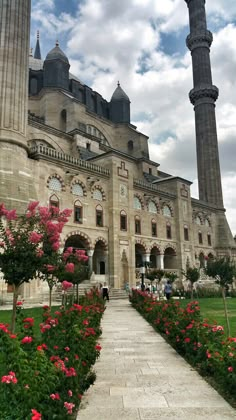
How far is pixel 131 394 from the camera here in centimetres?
453

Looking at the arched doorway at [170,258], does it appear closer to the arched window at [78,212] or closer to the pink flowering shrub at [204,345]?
the arched window at [78,212]

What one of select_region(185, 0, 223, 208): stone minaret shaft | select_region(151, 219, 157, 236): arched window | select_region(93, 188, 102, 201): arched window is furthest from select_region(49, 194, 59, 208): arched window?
select_region(185, 0, 223, 208): stone minaret shaft

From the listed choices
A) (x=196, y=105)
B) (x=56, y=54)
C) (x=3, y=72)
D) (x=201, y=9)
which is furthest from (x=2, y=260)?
(x=201, y=9)

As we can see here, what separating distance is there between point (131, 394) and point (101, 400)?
456 mm

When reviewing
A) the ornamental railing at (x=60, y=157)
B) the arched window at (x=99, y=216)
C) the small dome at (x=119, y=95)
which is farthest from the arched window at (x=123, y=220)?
the small dome at (x=119, y=95)

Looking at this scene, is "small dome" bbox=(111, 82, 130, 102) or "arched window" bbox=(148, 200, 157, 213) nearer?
"arched window" bbox=(148, 200, 157, 213)

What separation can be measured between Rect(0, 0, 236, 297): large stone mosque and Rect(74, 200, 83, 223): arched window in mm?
80

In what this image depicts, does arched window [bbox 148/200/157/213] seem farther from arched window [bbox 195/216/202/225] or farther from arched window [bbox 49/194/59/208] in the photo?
arched window [bbox 49/194/59/208]

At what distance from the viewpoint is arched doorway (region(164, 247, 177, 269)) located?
1377 inches

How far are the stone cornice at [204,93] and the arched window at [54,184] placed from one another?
98.6 ft

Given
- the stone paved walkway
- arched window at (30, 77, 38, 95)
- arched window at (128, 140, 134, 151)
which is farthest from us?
arched window at (128, 140, 134, 151)

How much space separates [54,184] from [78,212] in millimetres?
2964

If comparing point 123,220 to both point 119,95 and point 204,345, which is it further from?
point 119,95

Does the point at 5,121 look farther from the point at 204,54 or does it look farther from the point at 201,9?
the point at 201,9
